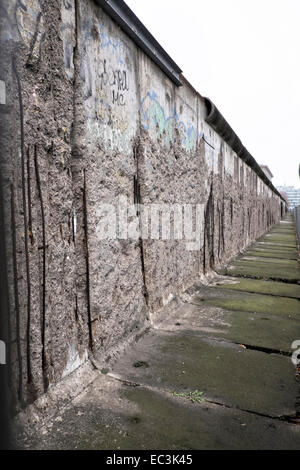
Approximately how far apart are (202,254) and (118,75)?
2644 mm

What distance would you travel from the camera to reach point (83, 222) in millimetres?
1799

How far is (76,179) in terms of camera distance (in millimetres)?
1750

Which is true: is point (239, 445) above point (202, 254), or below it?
below

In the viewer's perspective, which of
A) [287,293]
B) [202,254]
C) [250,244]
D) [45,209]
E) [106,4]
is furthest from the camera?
[250,244]

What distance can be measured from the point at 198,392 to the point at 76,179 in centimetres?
124

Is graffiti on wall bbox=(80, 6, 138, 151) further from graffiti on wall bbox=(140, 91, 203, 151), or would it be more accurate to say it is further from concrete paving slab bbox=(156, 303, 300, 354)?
concrete paving slab bbox=(156, 303, 300, 354)

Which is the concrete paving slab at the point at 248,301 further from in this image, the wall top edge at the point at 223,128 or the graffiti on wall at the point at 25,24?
the graffiti on wall at the point at 25,24

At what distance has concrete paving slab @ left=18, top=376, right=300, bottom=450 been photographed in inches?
51.1

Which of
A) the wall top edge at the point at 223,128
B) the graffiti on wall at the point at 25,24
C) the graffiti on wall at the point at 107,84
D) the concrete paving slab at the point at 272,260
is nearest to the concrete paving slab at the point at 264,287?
the concrete paving slab at the point at 272,260

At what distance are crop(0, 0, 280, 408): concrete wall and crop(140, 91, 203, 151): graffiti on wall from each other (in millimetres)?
16

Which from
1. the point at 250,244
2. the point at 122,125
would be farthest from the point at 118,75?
the point at 250,244
